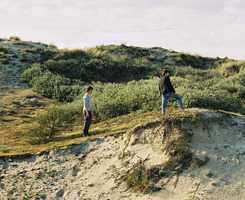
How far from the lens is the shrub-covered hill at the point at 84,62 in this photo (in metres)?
39.2

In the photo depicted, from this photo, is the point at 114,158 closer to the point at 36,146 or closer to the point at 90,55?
the point at 36,146

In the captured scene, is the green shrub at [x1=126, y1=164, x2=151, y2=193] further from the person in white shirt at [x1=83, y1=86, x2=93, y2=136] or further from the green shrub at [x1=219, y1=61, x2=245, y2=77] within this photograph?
the green shrub at [x1=219, y1=61, x2=245, y2=77]

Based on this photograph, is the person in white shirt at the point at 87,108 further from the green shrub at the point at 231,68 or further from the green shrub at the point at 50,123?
the green shrub at the point at 231,68

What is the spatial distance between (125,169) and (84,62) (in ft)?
77.0

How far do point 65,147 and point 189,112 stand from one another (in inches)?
181

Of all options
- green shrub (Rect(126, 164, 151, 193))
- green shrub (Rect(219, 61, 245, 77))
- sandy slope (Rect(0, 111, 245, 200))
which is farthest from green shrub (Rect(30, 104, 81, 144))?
green shrub (Rect(219, 61, 245, 77))

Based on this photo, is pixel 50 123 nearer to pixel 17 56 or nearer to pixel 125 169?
pixel 125 169

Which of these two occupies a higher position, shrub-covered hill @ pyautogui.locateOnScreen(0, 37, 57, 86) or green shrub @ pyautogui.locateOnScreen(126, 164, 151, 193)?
shrub-covered hill @ pyautogui.locateOnScreen(0, 37, 57, 86)

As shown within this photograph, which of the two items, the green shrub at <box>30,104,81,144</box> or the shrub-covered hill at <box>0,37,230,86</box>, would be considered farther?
the shrub-covered hill at <box>0,37,230,86</box>

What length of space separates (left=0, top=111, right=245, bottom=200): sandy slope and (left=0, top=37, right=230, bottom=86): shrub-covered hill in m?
15.4

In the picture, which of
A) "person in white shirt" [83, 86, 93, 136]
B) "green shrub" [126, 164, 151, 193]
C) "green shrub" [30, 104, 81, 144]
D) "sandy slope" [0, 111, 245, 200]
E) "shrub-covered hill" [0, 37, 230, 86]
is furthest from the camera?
"shrub-covered hill" [0, 37, 230, 86]

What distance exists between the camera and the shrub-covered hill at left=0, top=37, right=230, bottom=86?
1543 inches

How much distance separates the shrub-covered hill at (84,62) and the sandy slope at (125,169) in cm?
1538

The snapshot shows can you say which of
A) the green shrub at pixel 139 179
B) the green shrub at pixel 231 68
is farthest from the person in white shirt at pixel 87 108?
the green shrub at pixel 231 68
